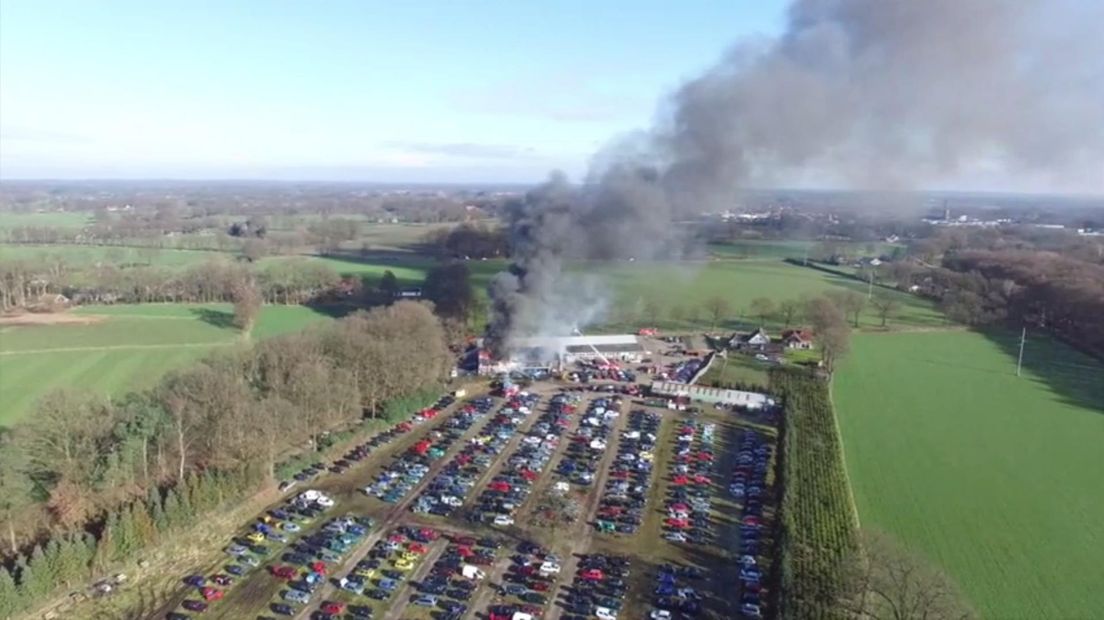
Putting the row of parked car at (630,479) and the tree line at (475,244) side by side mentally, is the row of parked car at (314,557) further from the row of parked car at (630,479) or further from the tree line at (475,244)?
the tree line at (475,244)

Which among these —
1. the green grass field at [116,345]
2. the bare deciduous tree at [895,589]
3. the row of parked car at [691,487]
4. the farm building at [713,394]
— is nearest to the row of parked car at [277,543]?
the row of parked car at [691,487]

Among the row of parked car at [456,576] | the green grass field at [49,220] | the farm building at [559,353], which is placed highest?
the green grass field at [49,220]

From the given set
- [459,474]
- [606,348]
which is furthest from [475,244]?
[459,474]

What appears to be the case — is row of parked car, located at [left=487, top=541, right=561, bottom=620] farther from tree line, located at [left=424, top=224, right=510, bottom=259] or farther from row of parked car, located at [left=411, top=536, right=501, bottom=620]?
tree line, located at [left=424, top=224, right=510, bottom=259]

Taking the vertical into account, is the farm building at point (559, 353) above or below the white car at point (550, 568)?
above

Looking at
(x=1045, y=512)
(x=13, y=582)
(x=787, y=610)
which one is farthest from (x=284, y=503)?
(x=1045, y=512)

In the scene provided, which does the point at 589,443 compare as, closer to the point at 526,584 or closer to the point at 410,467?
the point at 410,467

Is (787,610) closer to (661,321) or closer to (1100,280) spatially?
(661,321)

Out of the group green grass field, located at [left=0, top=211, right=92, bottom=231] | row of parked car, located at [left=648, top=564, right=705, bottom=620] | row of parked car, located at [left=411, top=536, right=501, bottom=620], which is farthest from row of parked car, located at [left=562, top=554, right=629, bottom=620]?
green grass field, located at [left=0, top=211, right=92, bottom=231]
